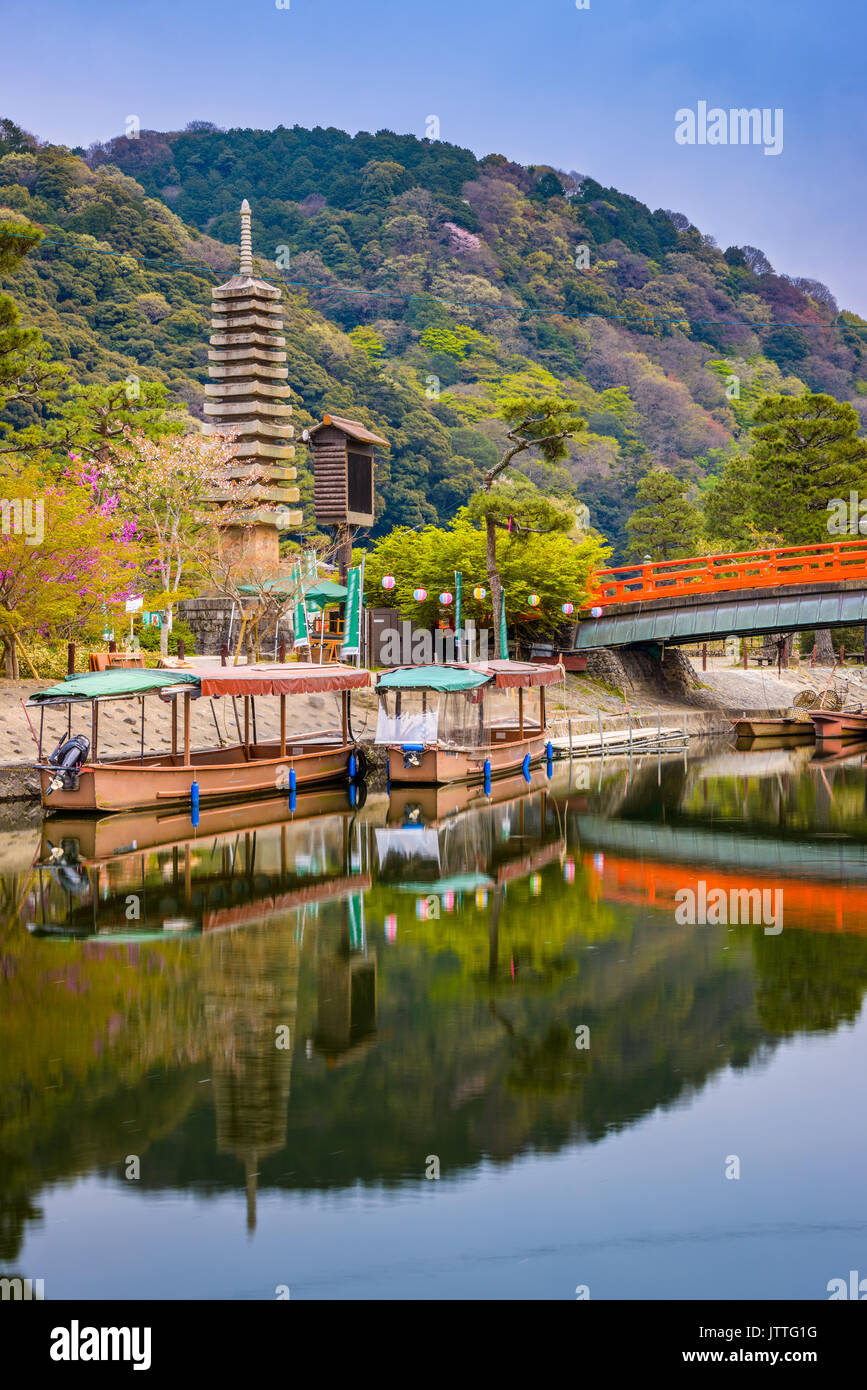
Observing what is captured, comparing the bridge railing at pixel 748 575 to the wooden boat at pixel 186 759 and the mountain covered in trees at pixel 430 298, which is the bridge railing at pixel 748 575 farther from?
the mountain covered in trees at pixel 430 298

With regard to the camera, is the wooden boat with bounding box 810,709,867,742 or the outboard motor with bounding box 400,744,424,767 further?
the wooden boat with bounding box 810,709,867,742

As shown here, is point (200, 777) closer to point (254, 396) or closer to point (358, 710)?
point (358, 710)

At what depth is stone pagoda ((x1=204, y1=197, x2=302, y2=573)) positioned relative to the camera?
50.7 metres

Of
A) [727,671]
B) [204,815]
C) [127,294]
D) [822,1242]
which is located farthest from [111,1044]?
[127,294]

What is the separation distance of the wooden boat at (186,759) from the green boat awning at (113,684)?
0.06ft

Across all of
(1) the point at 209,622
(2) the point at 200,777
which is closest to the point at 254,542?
(1) the point at 209,622

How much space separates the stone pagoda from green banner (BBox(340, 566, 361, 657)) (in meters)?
10.4

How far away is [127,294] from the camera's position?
8262 centimetres

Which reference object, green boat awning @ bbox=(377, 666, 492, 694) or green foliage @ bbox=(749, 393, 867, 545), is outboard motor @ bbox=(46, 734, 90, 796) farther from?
green foliage @ bbox=(749, 393, 867, 545)

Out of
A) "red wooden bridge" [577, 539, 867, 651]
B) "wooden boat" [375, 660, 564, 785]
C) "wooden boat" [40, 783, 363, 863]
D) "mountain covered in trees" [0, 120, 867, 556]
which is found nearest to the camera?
"wooden boat" [40, 783, 363, 863]

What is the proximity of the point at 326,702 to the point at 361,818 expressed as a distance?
13616 mm

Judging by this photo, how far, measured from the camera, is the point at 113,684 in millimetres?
25797

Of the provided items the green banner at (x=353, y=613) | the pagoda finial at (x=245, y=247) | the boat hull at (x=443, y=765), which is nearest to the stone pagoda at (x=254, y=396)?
the pagoda finial at (x=245, y=247)

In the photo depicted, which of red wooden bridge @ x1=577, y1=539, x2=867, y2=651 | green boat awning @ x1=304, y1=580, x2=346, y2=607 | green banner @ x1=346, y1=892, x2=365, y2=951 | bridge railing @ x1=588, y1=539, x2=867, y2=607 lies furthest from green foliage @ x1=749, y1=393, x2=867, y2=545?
green banner @ x1=346, y1=892, x2=365, y2=951
